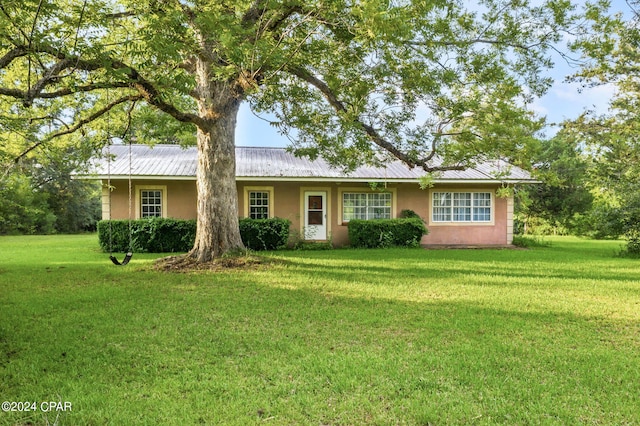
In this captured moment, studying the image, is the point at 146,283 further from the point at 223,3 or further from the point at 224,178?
the point at 223,3

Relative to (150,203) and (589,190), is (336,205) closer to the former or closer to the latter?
(150,203)

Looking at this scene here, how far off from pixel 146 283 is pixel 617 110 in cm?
2106

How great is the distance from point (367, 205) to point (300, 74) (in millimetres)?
7736

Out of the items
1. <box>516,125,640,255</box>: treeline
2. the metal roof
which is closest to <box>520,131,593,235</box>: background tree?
<box>516,125,640,255</box>: treeline

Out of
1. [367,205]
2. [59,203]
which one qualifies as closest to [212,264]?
[367,205]

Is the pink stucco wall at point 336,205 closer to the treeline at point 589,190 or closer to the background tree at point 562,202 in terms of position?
the treeline at point 589,190

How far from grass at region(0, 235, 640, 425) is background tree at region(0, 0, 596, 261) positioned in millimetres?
3284

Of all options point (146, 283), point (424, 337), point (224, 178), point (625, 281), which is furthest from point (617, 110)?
point (146, 283)

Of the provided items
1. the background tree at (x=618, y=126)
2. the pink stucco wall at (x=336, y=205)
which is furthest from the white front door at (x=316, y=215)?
the background tree at (x=618, y=126)

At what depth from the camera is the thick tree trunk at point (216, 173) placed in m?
10.3

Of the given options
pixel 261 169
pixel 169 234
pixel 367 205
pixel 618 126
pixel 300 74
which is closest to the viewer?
pixel 300 74

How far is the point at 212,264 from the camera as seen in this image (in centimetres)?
1001

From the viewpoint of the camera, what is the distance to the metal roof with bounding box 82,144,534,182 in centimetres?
1423

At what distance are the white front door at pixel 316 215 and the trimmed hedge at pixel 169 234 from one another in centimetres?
164
